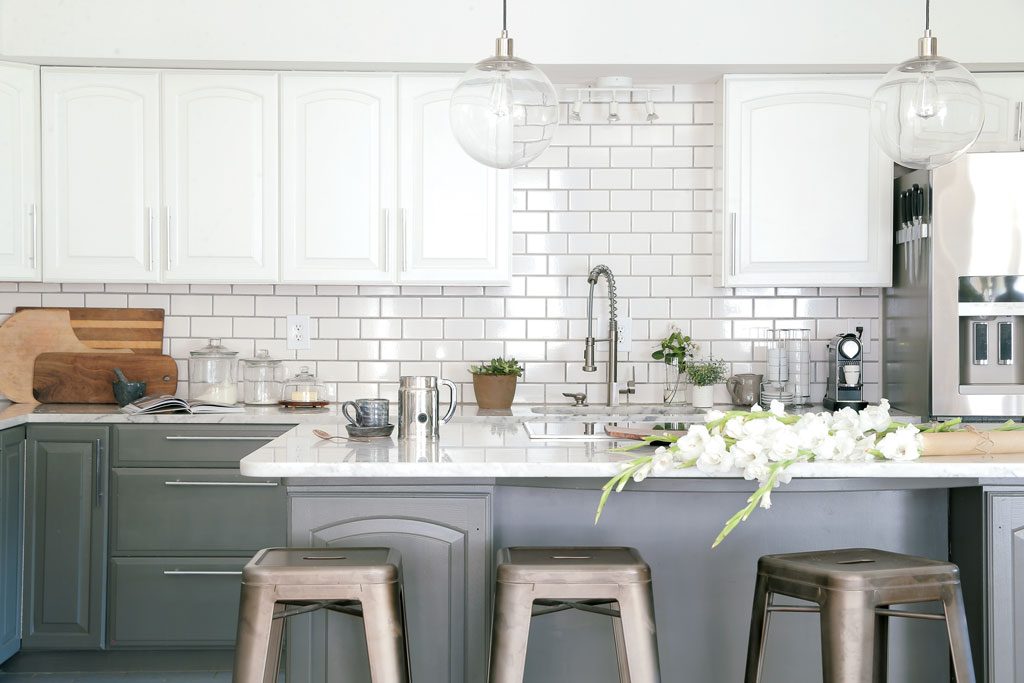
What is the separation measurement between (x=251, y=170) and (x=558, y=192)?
1.35 m

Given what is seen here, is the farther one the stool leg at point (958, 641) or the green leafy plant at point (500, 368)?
the green leafy plant at point (500, 368)

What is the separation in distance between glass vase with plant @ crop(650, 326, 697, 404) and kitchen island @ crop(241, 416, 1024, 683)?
178 cm

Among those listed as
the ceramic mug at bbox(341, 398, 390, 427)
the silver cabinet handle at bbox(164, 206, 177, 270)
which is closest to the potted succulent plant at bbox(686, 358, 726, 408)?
the ceramic mug at bbox(341, 398, 390, 427)

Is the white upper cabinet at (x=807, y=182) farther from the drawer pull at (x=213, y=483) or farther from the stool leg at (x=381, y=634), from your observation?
the stool leg at (x=381, y=634)

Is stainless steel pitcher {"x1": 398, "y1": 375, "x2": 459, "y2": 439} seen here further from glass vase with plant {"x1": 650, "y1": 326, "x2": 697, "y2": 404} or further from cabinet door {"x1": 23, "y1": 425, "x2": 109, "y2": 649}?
glass vase with plant {"x1": 650, "y1": 326, "x2": 697, "y2": 404}

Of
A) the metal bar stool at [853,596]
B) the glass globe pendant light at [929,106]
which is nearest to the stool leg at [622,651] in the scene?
the metal bar stool at [853,596]

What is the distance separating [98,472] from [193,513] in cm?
40

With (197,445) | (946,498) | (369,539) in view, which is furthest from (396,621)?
(197,445)

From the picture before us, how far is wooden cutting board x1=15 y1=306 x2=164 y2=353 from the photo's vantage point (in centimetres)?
438

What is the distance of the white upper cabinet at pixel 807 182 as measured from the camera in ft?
13.4

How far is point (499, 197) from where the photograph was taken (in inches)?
161

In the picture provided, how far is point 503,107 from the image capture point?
238 cm

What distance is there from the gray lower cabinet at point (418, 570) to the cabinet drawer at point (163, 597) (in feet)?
4.73

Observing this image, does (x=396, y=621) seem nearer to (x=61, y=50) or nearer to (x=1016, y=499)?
(x=1016, y=499)
